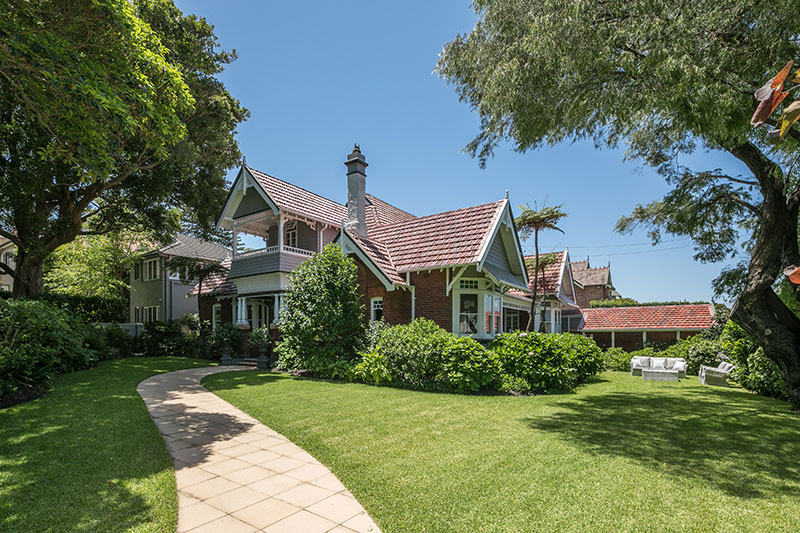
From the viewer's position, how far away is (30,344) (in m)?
10.8

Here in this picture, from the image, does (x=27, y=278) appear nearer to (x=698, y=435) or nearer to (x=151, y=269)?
(x=151, y=269)

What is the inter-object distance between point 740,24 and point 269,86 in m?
12.4

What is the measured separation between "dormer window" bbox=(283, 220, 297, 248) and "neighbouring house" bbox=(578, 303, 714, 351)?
19.2 m

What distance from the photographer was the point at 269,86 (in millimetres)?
14141

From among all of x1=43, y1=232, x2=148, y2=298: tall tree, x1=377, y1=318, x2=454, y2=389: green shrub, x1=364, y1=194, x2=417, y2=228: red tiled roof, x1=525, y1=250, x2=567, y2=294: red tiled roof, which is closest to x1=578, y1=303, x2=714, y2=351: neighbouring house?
x1=525, y1=250, x2=567, y2=294: red tiled roof

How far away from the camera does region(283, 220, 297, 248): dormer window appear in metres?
21.9

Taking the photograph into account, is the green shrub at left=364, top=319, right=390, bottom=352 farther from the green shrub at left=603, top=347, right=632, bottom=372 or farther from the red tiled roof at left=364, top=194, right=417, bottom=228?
the green shrub at left=603, top=347, right=632, bottom=372

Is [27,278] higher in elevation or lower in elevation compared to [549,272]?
lower

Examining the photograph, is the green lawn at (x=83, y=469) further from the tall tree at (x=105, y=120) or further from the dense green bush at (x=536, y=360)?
the dense green bush at (x=536, y=360)

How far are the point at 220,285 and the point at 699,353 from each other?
23.8 m

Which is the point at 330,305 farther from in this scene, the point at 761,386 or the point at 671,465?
the point at 761,386

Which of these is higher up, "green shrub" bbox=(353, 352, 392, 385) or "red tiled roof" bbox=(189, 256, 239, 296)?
"red tiled roof" bbox=(189, 256, 239, 296)

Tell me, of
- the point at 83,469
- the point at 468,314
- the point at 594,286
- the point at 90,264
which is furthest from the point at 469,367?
the point at 594,286

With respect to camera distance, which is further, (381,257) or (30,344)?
(381,257)
